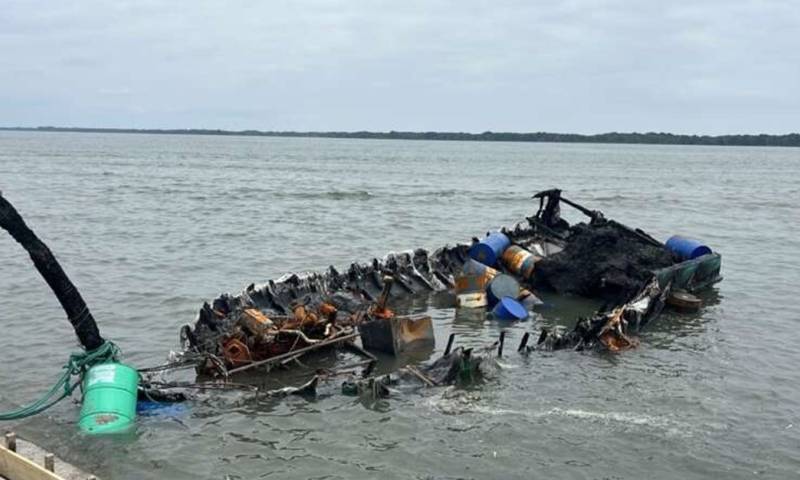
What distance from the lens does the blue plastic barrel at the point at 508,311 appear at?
1683 centimetres

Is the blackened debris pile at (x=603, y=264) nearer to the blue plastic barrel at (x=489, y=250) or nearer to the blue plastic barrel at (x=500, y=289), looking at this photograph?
the blue plastic barrel at (x=489, y=250)

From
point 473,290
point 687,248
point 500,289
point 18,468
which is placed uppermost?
point 687,248

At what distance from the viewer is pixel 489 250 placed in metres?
20.2

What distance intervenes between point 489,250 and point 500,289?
2.67 meters

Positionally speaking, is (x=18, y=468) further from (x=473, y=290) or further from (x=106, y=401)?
(x=473, y=290)

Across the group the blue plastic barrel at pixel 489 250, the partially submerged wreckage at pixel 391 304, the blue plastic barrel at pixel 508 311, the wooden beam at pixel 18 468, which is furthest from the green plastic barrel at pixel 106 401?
the blue plastic barrel at pixel 489 250

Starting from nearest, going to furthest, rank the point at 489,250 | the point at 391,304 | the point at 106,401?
the point at 106,401, the point at 391,304, the point at 489,250

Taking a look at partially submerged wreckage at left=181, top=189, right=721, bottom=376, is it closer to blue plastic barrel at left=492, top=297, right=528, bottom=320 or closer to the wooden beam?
blue plastic barrel at left=492, top=297, right=528, bottom=320

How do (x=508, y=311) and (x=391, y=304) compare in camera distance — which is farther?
(x=391, y=304)

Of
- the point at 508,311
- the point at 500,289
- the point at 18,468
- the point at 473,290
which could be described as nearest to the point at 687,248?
the point at 500,289

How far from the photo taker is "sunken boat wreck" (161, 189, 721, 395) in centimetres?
1230

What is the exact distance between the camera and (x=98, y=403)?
983 cm

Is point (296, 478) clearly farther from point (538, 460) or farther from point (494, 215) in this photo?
point (494, 215)

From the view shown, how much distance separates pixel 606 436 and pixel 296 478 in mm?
4219
